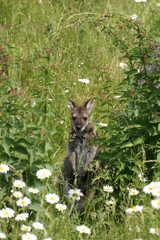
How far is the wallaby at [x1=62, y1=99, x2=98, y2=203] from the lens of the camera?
743 centimetres

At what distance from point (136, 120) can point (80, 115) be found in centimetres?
164

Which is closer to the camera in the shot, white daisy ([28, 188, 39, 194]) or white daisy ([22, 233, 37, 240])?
white daisy ([22, 233, 37, 240])

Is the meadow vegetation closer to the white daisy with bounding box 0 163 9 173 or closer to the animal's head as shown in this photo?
the white daisy with bounding box 0 163 9 173

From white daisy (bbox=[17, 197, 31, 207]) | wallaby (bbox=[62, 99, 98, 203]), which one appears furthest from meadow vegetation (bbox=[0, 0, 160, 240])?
wallaby (bbox=[62, 99, 98, 203])

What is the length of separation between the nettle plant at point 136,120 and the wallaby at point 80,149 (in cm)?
111

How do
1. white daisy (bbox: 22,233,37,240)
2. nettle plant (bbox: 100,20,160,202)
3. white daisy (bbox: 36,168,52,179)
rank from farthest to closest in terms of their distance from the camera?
nettle plant (bbox: 100,20,160,202)
white daisy (bbox: 36,168,52,179)
white daisy (bbox: 22,233,37,240)

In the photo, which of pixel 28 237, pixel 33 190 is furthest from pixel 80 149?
pixel 28 237

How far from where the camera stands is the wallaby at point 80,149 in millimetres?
7430

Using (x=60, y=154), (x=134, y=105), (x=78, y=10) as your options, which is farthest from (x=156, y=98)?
(x=78, y=10)

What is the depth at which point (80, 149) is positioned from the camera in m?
7.71

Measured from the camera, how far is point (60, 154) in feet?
27.8

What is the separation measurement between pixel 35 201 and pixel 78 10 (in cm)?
645

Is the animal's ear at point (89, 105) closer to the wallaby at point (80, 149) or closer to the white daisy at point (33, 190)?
the wallaby at point (80, 149)

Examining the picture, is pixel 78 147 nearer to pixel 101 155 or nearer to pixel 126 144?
pixel 101 155
